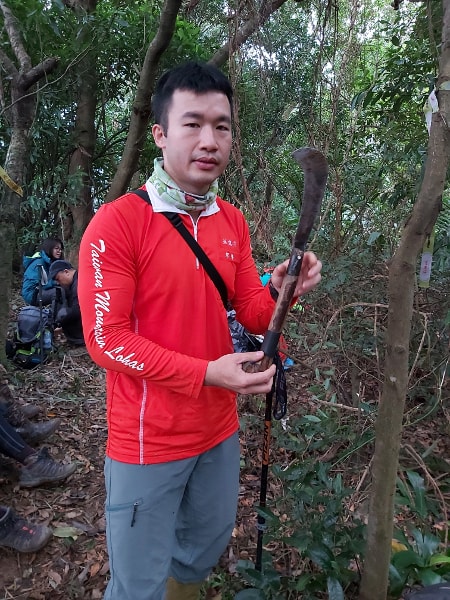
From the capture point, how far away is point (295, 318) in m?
3.34

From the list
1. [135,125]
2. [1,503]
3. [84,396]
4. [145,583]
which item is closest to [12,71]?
[135,125]

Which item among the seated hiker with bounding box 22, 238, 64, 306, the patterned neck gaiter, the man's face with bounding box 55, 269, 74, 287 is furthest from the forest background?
the man's face with bounding box 55, 269, 74, 287

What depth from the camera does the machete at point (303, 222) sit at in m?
1.37

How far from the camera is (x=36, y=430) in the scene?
3205mm

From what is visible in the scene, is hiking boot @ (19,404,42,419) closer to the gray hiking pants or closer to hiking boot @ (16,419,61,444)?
hiking boot @ (16,419,61,444)

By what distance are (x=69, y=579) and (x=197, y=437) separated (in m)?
1.36

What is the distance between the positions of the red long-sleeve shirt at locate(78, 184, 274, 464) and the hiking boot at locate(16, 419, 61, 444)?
1932 mm

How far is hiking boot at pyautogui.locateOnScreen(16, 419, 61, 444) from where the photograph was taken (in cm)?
315

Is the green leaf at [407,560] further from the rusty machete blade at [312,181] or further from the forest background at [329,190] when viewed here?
the rusty machete blade at [312,181]

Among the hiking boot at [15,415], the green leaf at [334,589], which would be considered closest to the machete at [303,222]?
the green leaf at [334,589]

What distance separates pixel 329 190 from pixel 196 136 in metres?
2.65

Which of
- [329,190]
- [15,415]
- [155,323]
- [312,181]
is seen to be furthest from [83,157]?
[312,181]

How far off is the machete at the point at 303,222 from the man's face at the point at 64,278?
3.82m

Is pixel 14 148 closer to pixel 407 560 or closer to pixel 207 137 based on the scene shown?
pixel 207 137
